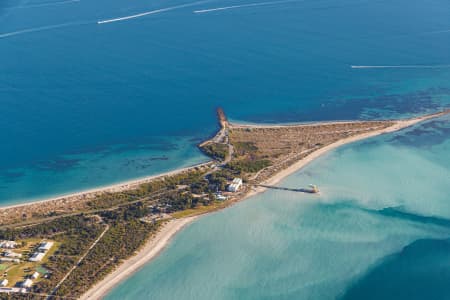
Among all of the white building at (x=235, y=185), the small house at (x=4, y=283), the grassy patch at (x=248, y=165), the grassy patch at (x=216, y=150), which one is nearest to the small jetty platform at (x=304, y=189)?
the white building at (x=235, y=185)

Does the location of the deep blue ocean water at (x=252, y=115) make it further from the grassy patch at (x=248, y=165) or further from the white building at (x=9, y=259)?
the white building at (x=9, y=259)

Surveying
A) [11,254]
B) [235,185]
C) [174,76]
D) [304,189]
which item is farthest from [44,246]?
[174,76]

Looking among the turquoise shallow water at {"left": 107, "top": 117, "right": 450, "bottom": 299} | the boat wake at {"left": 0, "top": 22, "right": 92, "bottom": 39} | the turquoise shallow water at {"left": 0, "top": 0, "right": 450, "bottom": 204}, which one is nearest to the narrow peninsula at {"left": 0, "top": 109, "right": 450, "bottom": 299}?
the turquoise shallow water at {"left": 107, "top": 117, "right": 450, "bottom": 299}

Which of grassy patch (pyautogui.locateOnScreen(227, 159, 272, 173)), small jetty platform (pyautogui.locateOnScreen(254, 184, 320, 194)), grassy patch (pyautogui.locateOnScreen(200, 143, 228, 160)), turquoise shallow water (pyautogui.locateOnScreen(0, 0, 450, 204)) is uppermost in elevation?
turquoise shallow water (pyautogui.locateOnScreen(0, 0, 450, 204))

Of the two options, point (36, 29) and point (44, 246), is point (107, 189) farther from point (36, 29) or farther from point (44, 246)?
point (36, 29)

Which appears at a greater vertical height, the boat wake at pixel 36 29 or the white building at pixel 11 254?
the boat wake at pixel 36 29

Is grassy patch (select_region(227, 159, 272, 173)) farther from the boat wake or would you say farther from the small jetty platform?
the boat wake
